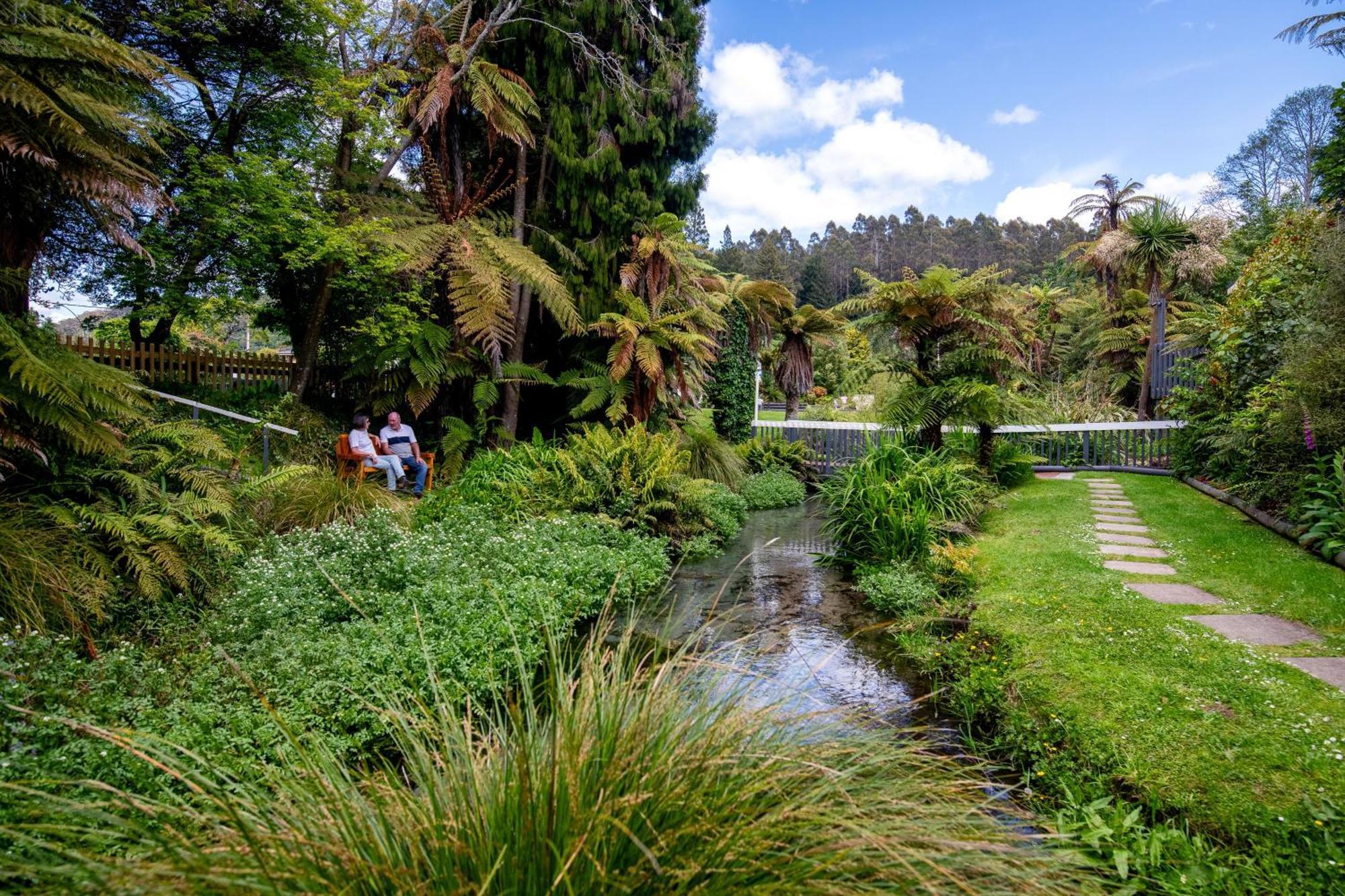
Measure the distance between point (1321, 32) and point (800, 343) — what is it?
11705mm

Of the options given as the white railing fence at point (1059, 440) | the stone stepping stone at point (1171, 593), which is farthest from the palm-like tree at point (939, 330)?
the stone stepping stone at point (1171, 593)

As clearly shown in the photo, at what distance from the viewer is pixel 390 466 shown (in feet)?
23.1

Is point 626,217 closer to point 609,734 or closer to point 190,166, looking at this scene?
point 190,166

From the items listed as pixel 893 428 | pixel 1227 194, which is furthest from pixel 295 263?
pixel 1227 194

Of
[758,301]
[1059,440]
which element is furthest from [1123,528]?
[758,301]

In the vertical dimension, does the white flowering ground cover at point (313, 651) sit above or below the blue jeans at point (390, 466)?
below

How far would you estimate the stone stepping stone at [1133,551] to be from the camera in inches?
198

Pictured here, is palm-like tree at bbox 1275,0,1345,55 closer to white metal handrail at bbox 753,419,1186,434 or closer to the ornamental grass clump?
white metal handrail at bbox 753,419,1186,434

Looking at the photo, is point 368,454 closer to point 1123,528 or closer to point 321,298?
point 321,298

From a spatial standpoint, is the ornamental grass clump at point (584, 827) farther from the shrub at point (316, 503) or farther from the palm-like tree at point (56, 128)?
the shrub at point (316, 503)

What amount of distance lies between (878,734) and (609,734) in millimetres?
797

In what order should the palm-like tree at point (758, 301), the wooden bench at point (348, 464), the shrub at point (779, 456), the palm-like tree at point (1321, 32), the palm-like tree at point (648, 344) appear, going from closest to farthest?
the wooden bench at point (348, 464), the palm-like tree at point (1321, 32), the palm-like tree at point (648, 344), the shrub at point (779, 456), the palm-like tree at point (758, 301)

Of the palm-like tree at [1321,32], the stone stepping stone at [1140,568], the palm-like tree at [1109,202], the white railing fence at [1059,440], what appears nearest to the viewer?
the stone stepping stone at [1140,568]

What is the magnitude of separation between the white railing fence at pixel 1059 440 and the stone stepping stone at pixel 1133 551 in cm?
261
